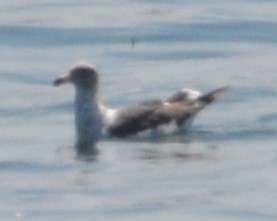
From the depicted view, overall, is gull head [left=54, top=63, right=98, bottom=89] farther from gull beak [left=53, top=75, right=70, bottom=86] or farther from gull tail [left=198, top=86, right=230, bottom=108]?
gull tail [left=198, top=86, right=230, bottom=108]

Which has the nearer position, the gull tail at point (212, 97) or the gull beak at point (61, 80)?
the gull beak at point (61, 80)

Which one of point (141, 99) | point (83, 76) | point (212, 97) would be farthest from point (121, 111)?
point (141, 99)

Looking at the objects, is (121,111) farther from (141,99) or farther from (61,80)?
(141,99)

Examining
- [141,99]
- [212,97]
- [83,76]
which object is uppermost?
[83,76]

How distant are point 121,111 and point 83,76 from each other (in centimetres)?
59

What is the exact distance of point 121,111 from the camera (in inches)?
727

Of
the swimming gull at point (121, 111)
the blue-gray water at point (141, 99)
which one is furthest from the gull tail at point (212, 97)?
the blue-gray water at point (141, 99)

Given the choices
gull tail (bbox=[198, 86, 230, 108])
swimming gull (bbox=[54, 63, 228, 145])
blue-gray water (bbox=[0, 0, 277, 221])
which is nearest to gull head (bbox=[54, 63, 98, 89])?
swimming gull (bbox=[54, 63, 228, 145])

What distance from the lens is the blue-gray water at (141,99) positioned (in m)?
14.7

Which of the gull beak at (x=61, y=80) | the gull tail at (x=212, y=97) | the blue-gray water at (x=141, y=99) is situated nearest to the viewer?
the blue-gray water at (x=141, y=99)

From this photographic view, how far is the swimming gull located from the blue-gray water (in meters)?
0.21

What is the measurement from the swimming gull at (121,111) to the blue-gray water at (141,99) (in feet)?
0.69

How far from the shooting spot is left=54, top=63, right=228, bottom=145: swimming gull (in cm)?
1831

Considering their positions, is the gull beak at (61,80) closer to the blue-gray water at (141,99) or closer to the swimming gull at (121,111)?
the swimming gull at (121,111)
